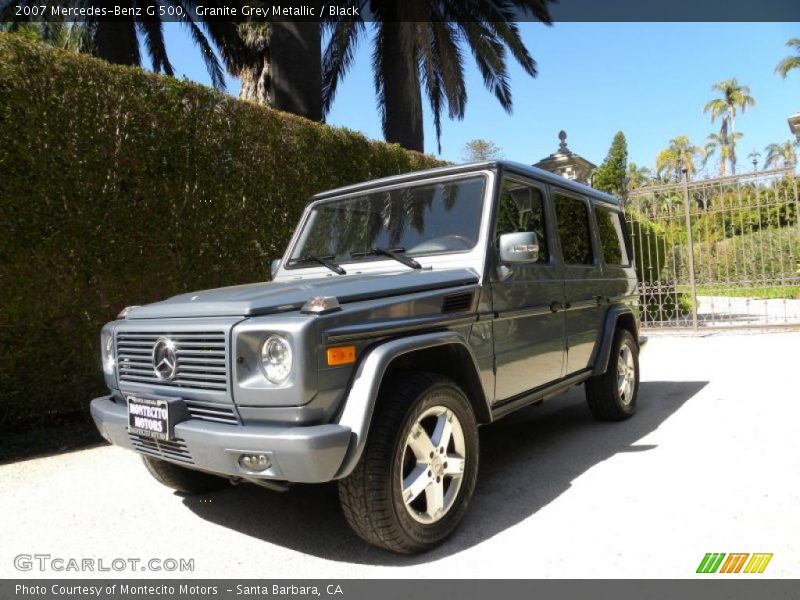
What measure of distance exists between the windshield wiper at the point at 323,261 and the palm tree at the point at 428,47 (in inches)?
384

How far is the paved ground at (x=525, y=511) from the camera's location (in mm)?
2674

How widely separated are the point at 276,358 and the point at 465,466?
1.16 m

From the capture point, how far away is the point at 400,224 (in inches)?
143

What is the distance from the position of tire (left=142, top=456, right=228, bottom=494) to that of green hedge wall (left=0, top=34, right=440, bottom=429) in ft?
6.94

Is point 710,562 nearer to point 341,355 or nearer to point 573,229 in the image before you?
point 341,355

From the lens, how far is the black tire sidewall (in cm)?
254

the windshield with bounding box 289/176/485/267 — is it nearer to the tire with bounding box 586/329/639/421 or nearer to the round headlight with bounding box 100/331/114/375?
→ the round headlight with bounding box 100/331/114/375

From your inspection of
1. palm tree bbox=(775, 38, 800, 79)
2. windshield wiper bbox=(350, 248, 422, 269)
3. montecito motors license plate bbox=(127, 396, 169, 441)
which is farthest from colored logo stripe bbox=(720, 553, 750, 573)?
A: palm tree bbox=(775, 38, 800, 79)

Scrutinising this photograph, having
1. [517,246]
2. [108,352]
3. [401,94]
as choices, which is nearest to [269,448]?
[108,352]

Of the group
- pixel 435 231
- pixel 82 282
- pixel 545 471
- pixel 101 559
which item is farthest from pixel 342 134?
pixel 101 559

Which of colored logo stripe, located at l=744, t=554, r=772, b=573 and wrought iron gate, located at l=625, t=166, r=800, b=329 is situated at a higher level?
wrought iron gate, located at l=625, t=166, r=800, b=329

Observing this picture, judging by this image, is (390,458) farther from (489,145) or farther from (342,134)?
(489,145)

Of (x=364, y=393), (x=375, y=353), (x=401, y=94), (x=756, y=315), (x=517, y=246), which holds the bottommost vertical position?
(x=756, y=315)

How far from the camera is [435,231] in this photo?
349 cm
